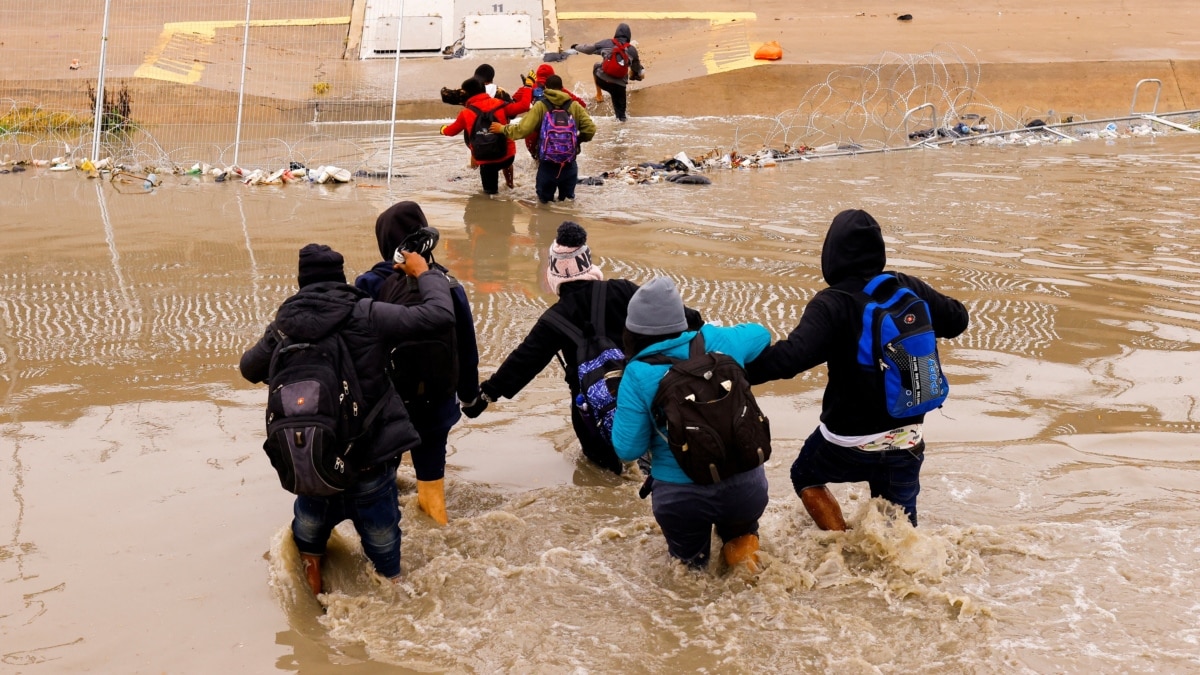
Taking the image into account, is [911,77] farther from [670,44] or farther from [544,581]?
[544,581]

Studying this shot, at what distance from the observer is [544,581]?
4.76 m

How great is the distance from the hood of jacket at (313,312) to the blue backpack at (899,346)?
1974 mm

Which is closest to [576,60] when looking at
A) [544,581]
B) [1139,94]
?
[1139,94]

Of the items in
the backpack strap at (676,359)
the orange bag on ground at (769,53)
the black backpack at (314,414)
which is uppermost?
the orange bag on ground at (769,53)

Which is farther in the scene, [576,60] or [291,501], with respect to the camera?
[576,60]

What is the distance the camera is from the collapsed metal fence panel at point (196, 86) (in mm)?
15422

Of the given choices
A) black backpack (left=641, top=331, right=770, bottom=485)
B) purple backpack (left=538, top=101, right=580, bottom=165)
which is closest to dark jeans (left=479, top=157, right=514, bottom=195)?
purple backpack (left=538, top=101, right=580, bottom=165)

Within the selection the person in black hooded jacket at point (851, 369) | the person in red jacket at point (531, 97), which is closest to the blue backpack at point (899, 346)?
the person in black hooded jacket at point (851, 369)

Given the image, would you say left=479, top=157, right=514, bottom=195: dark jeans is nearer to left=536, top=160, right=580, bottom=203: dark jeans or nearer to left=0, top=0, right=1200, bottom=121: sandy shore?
left=536, top=160, right=580, bottom=203: dark jeans

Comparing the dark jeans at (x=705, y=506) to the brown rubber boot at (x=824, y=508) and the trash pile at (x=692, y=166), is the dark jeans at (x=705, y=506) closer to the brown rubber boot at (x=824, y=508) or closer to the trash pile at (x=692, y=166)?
the brown rubber boot at (x=824, y=508)

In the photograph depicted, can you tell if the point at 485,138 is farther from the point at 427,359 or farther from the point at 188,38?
the point at 188,38

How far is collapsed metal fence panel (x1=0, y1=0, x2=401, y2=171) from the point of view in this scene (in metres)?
15.4

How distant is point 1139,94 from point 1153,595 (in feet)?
54.2

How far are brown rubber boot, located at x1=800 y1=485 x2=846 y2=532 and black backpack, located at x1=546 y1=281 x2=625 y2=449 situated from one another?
3.09 ft
